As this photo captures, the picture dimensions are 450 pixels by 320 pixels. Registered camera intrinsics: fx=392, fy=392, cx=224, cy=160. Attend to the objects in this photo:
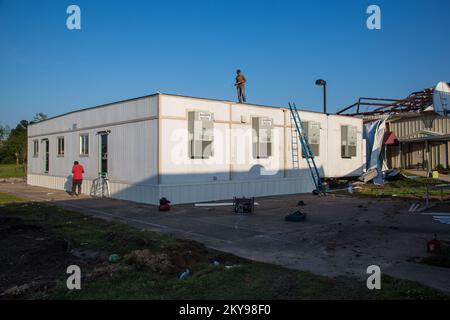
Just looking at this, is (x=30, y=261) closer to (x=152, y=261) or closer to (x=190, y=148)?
(x=152, y=261)

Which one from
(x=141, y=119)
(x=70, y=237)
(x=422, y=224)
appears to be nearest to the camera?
(x=70, y=237)

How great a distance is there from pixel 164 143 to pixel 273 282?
10264mm

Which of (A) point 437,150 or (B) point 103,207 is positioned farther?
(A) point 437,150

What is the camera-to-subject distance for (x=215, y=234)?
9.38 meters

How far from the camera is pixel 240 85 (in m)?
19.0

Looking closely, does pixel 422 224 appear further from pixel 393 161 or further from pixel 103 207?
pixel 393 161

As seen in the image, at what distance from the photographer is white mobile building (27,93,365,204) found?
15.3 m

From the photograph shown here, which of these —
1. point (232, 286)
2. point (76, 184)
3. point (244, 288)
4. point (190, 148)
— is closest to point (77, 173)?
point (76, 184)

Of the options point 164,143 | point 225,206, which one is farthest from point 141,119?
point 225,206

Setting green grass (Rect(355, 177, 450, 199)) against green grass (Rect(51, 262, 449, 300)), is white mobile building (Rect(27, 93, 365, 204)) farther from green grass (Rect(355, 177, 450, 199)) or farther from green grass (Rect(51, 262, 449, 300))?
green grass (Rect(51, 262, 449, 300))

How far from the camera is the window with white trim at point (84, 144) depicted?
19766mm

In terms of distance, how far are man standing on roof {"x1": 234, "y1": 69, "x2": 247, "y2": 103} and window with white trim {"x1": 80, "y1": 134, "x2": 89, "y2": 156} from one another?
7914mm
